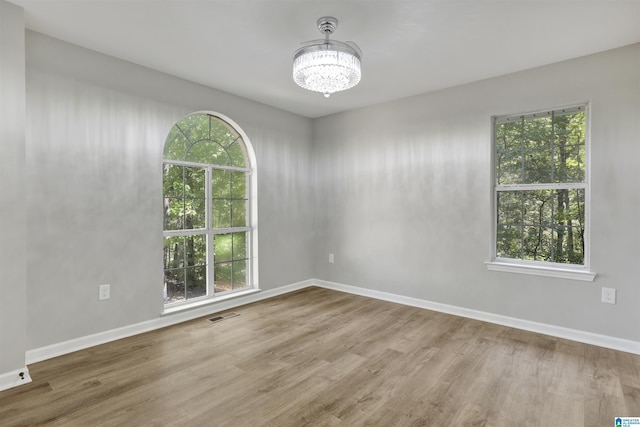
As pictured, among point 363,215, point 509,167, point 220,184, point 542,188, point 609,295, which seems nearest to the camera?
point 609,295

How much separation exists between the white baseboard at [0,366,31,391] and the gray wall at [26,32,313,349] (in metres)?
0.34

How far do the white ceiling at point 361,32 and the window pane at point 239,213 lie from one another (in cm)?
151

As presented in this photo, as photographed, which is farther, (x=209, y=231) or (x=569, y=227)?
(x=209, y=231)

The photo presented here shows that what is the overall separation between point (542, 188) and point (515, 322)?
1.36 m

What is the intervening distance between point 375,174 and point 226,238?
6.87ft

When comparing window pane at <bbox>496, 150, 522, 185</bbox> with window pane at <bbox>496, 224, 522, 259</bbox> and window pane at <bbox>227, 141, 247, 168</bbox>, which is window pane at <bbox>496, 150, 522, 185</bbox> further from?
window pane at <bbox>227, 141, 247, 168</bbox>

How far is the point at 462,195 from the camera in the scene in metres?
3.60

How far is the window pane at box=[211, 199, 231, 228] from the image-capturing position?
3852 millimetres

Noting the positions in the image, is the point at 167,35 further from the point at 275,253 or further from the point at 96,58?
the point at 275,253

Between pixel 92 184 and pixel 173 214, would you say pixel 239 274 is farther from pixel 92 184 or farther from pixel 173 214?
pixel 92 184

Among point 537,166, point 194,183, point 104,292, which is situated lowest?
point 104,292

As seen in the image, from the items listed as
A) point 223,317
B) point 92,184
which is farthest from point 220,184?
point 223,317

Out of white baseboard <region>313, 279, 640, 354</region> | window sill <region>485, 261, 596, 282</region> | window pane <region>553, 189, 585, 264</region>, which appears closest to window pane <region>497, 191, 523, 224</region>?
→ window pane <region>553, 189, 585, 264</region>

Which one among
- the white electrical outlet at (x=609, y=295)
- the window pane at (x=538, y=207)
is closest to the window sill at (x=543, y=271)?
the white electrical outlet at (x=609, y=295)
